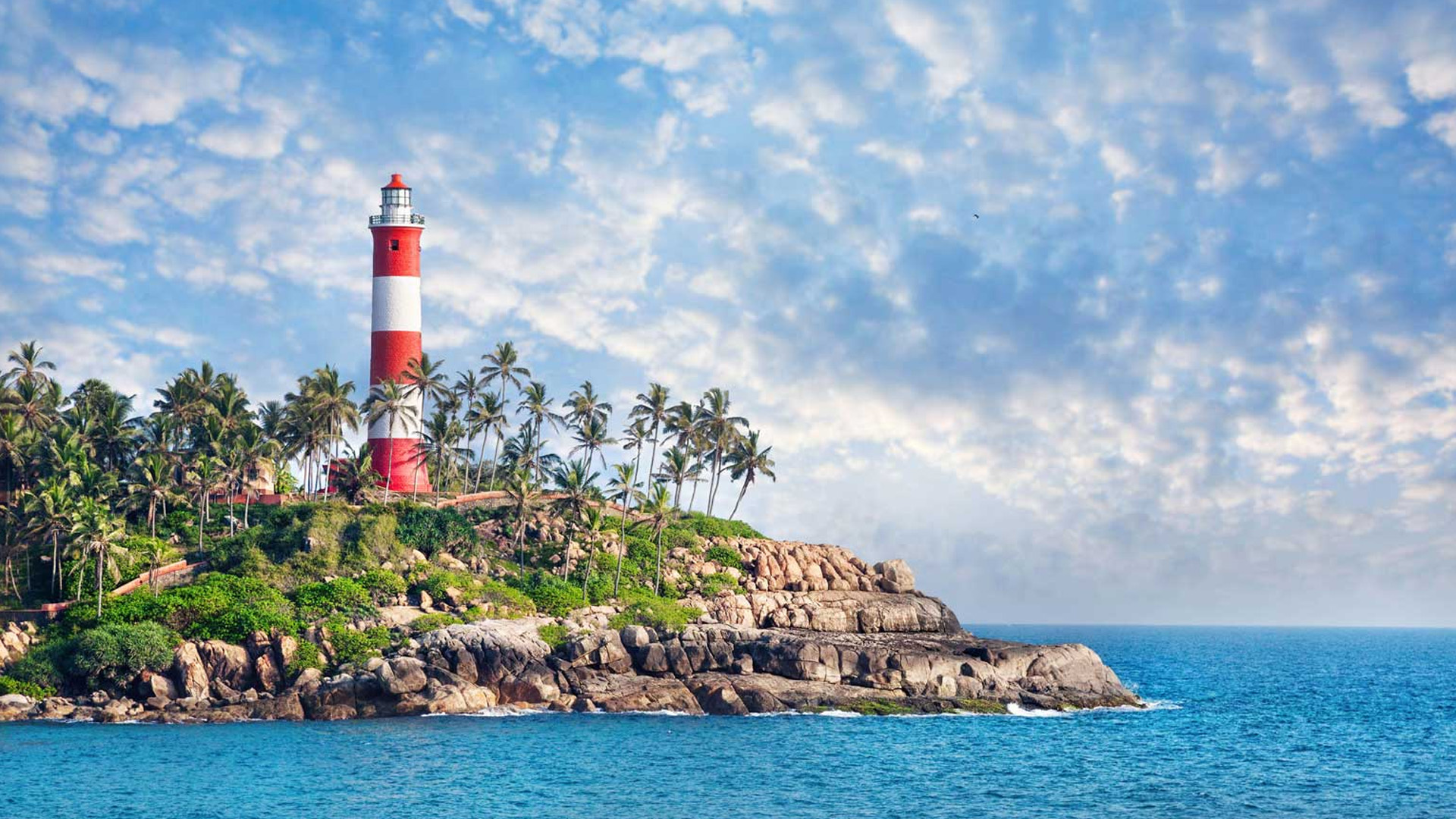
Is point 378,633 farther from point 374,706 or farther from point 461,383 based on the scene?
point 461,383

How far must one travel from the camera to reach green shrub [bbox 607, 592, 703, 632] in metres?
73.1

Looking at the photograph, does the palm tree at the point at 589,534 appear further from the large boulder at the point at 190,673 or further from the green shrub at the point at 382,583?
the large boulder at the point at 190,673

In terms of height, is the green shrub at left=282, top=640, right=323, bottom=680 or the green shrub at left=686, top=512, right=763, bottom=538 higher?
the green shrub at left=686, top=512, right=763, bottom=538

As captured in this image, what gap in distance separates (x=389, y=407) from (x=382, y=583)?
15.4 metres

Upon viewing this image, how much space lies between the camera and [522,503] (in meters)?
79.8

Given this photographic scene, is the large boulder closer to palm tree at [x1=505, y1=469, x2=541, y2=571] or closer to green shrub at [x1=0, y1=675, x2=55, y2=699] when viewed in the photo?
green shrub at [x1=0, y1=675, x2=55, y2=699]

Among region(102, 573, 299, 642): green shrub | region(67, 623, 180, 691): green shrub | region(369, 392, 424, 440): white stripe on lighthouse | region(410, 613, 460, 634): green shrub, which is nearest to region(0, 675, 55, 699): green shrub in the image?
region(67, 623, 180, 691): green shrub

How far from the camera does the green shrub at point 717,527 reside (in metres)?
89.9

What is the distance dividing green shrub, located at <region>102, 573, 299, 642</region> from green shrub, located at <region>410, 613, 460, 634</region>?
245 inches

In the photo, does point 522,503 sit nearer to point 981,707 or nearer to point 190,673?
point 190,673

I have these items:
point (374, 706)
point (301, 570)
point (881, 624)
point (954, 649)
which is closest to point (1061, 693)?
point (954, 649)

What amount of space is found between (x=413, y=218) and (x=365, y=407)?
1337 centimetres

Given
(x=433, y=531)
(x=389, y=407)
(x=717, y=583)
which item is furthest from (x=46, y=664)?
(x=717, y=583)

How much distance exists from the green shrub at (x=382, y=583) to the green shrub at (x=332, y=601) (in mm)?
619
